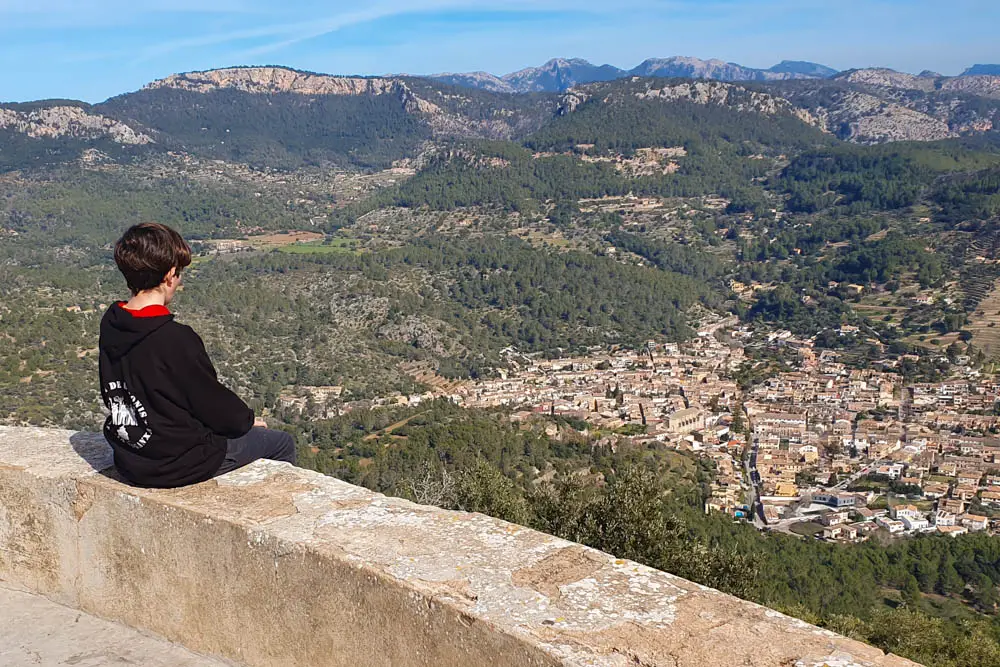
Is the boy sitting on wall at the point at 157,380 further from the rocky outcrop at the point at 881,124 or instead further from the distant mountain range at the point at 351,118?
the rocky outcrop at the point at 881,124

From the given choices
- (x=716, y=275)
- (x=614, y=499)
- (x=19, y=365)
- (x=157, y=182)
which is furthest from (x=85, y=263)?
(x=614, y=499)

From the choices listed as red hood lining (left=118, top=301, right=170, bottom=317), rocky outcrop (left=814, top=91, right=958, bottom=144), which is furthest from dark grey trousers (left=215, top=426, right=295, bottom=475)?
rocky outcrop (left=814, top=91, right=958, bottom=144)

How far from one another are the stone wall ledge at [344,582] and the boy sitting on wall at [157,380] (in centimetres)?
15

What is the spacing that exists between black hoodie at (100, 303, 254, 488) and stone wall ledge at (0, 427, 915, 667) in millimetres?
142

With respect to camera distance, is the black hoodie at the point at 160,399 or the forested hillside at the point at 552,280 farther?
the forested hillside at the point at 552,280

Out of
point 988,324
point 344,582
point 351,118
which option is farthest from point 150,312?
point 351,118

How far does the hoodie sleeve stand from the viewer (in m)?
3.01

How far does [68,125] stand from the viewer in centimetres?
13275

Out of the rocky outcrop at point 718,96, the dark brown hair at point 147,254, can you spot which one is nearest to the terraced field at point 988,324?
the dark brown hair at point 147,254

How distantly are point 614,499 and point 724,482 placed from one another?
2113 centimetres

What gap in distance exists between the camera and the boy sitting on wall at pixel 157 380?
118 inches

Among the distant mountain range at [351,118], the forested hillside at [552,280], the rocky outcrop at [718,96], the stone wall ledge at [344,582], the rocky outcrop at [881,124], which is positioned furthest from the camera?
the rocky outcrop at [881,124]

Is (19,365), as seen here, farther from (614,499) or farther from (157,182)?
(157,182)

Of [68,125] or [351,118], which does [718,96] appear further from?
[68,125]
